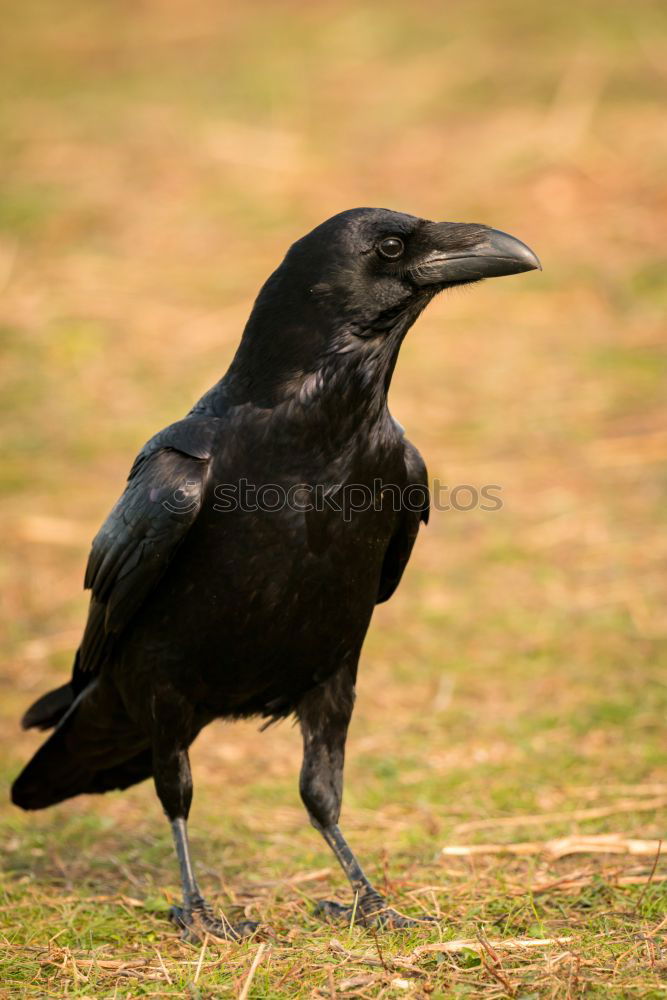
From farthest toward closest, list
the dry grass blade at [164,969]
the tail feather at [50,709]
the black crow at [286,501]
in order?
the tail feather at [50,709]
the black crow at [286,501]
the dry grass blade at [164,969]

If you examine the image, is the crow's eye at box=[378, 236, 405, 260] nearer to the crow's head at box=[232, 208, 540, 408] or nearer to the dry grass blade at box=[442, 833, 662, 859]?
the crow's head at box=[232, 208, 540, 408]

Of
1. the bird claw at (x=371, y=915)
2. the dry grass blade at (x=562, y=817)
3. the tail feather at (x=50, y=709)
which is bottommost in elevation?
the bird claw at (x=371, y=915)

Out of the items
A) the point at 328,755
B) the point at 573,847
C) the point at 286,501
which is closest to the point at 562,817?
the point at 573,847

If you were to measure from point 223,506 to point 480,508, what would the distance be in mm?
4658

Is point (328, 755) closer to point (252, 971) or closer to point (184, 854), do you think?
point (184, 854)

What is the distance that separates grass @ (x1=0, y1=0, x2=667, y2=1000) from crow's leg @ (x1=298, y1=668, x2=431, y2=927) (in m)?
0.21

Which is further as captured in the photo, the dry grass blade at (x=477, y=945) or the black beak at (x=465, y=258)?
the black beak at (x=465, y=258)

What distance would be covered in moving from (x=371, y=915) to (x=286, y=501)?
4.37ft

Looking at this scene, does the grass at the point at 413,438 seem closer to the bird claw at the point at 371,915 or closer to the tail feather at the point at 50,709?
the bird claw at the point at 371,915

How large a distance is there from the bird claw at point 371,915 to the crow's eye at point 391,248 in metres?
2.02

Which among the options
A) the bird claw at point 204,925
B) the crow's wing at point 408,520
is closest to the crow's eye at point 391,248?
the crow's wing at point 408,520

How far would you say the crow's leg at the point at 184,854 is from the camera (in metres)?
4.03

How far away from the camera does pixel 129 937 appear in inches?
159

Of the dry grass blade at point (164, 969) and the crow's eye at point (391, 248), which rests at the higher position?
the crow's eye at point (391, 248)
